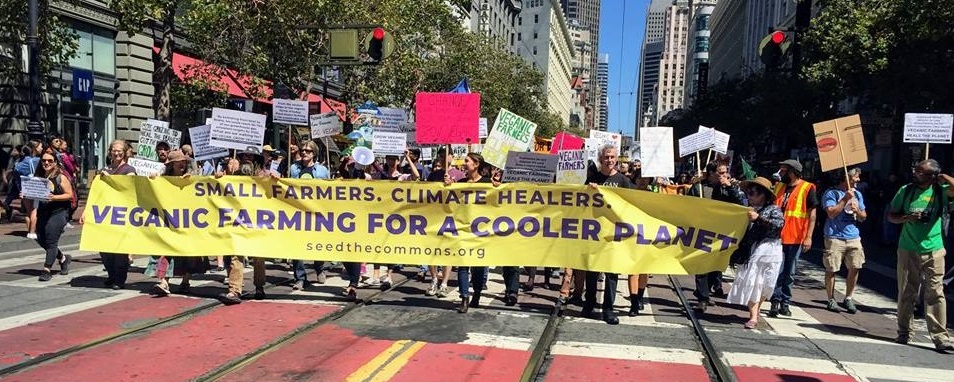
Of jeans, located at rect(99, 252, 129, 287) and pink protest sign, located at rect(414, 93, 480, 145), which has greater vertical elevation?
pink protest sign, located at rect(414, 93, 480, 145)

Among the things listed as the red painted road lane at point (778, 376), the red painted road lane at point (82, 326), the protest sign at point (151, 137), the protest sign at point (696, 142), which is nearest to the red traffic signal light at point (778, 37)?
the protest sign at point (696, 142)

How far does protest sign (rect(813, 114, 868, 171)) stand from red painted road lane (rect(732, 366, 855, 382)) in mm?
2880

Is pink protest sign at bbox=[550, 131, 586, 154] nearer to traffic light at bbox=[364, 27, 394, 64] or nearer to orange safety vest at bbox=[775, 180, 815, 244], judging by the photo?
traffic light at bbox=[364, 27, 394, 64]

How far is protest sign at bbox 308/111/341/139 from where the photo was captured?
11.6 meters

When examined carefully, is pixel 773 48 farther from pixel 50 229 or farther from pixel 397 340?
pixel 50 229

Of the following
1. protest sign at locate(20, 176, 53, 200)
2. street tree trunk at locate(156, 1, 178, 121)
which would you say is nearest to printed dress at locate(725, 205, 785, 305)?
protest sign at locate(20, 176, 53, 200)

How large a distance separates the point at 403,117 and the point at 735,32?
322ft

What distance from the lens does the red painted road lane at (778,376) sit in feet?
18.6

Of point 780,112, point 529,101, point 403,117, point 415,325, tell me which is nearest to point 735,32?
point 529,101

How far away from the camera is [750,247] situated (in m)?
7.61

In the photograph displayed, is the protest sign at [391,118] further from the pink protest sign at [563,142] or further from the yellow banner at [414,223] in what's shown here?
the yellow banner at [414,223]

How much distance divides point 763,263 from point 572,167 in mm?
2597

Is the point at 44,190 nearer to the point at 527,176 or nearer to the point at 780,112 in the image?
the point at 527,176

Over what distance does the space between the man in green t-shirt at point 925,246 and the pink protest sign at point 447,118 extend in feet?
15.3
